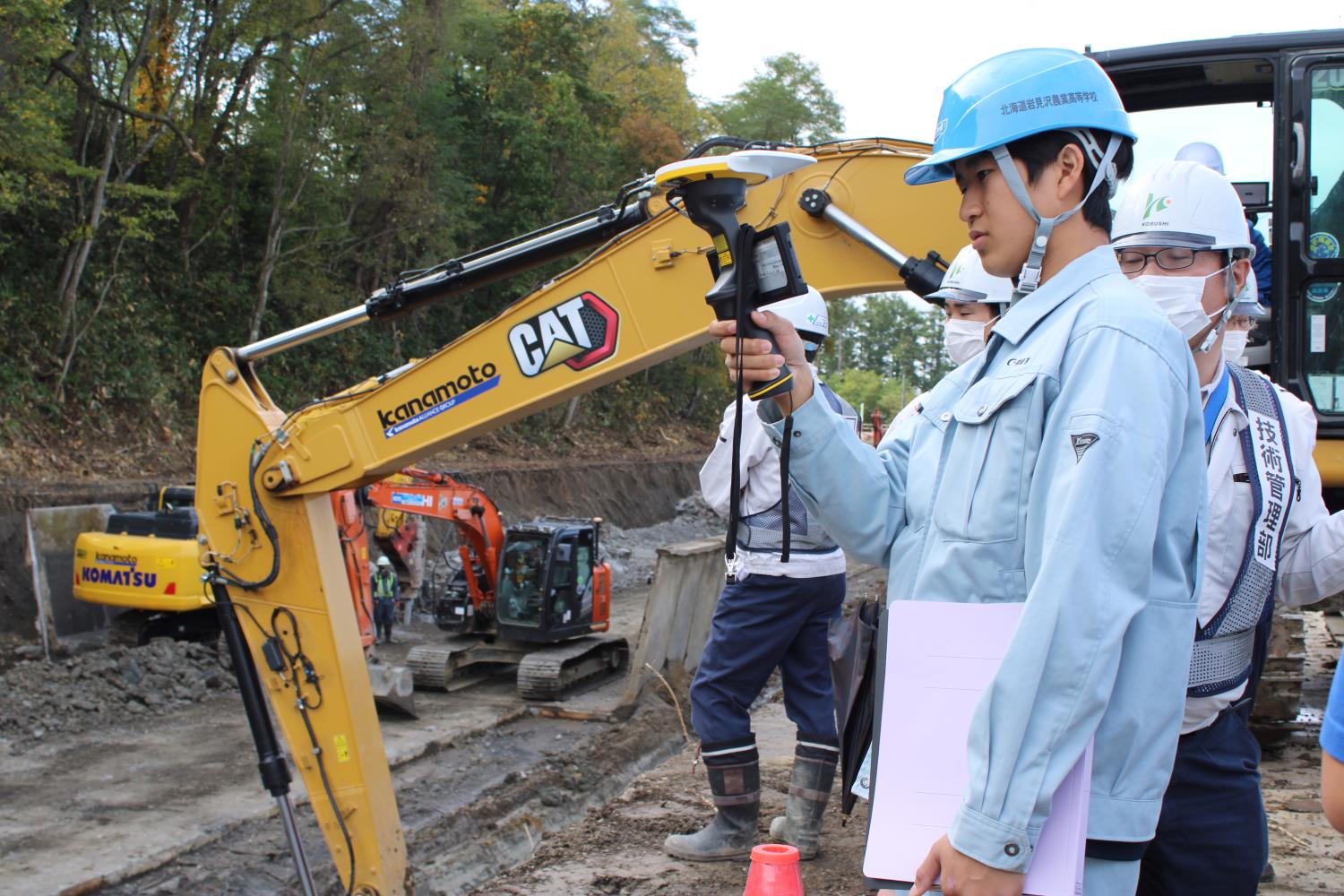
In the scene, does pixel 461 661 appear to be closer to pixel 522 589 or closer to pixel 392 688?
pixel 522 589

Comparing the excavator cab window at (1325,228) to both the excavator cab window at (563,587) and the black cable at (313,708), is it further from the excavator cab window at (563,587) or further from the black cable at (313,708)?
the excavator cab window at (563,587)

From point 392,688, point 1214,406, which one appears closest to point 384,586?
point 392,688

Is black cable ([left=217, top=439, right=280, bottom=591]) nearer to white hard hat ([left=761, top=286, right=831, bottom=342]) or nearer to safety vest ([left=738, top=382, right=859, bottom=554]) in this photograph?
safety vest ([left=738, top=382, right=859, bottom=554])

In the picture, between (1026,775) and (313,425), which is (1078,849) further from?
(313,425)

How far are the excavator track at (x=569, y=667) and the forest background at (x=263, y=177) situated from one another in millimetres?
7942

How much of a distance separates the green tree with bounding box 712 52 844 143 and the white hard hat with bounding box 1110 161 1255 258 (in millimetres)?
44668

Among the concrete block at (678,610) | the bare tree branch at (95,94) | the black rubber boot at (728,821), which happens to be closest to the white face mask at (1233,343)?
the black rubber boot at (728,821)

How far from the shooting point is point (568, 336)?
4.75 meters

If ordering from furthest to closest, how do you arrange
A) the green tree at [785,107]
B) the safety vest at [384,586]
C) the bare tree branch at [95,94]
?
the green tree at [785,107] → the bare tree branch at [95,94] → the safety vest at [384,586]

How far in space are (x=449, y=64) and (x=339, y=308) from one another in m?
6.69

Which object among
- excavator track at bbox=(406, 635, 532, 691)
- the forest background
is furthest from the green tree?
excavator track at bbox=(406, 635, 532, 691)

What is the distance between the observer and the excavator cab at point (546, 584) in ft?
34.8

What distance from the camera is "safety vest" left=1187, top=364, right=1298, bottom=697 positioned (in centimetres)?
246

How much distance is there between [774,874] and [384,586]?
10601 mm
